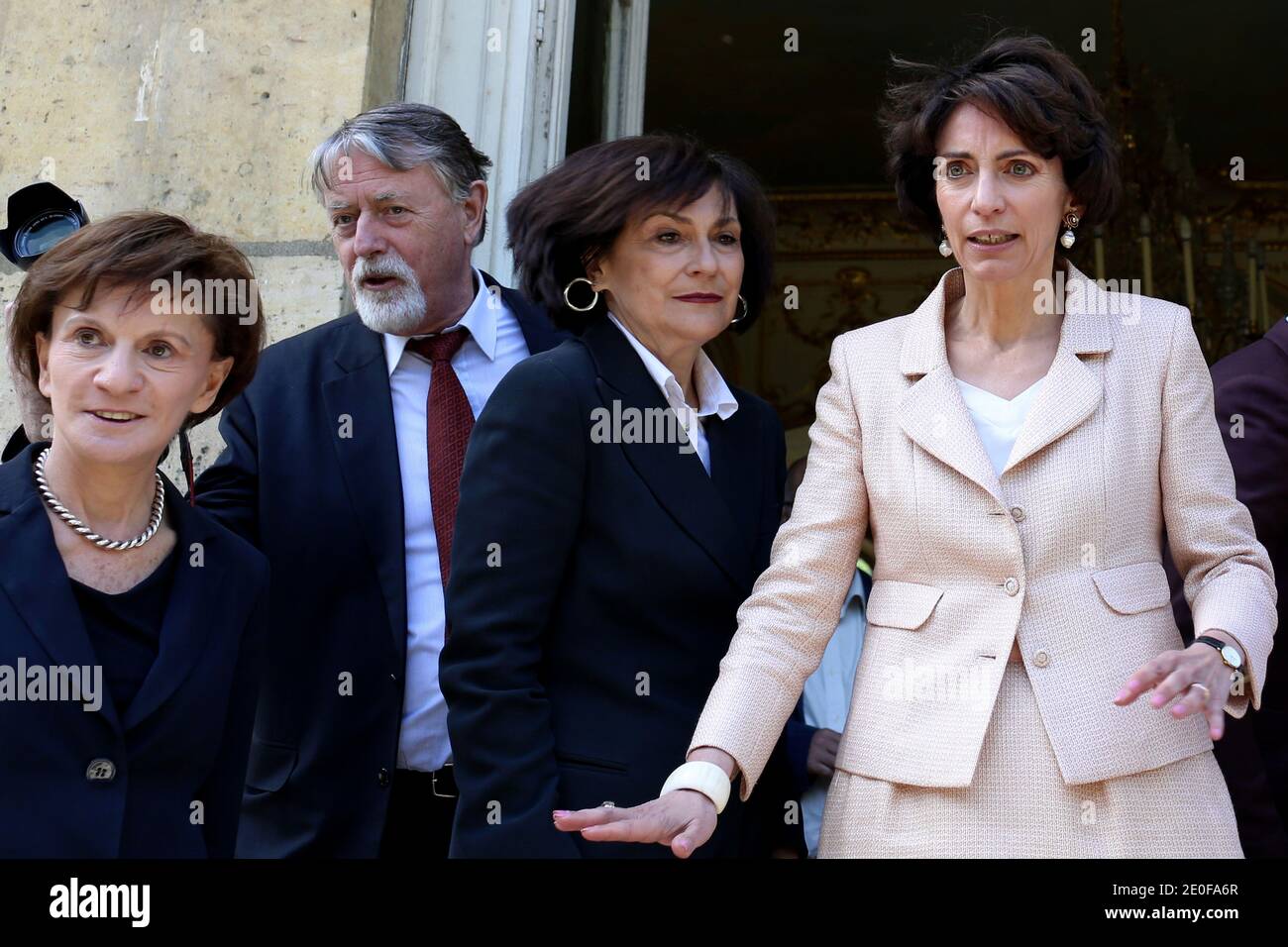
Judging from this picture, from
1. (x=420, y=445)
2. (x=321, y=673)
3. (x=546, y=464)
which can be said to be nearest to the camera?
(x=546, y=464)

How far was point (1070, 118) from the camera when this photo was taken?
94.3 inches

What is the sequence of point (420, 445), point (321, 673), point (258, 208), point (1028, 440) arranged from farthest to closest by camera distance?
point (258, 208)
point (420, 445)
point (321, 673)
point (1028, 440)

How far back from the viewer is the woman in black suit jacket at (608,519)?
7.66ft

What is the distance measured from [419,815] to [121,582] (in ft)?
2.17

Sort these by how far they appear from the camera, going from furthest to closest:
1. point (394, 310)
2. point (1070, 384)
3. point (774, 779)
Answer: point (394, 310), point (774, 779), point (1070, 384)

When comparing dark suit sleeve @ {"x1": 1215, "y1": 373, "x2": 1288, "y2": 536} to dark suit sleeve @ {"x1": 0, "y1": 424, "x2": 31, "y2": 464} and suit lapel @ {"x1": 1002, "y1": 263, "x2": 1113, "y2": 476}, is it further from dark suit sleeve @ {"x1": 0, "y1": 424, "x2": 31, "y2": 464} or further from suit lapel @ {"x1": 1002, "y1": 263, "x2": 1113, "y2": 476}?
dark suit sleeve @ {"x1": 0, "y1": 424, "x2": 31, "y2": 464}

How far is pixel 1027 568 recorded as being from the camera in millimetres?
2232

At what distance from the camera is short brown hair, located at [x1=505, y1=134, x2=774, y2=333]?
8.84ft

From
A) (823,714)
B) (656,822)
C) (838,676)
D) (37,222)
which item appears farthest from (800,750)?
(37,222)

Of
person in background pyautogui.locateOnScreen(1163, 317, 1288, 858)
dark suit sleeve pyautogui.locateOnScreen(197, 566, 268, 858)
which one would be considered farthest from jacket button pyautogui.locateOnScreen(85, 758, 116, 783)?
person in background pyautogui.locateOnScreen(1163, 317, 1288, 858)

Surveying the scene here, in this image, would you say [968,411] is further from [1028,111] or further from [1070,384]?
[1028,111]
